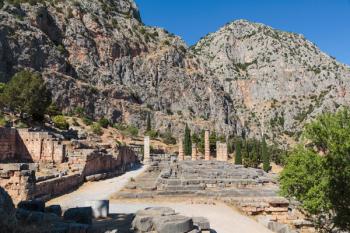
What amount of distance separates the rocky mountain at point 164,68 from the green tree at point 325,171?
25.1 m

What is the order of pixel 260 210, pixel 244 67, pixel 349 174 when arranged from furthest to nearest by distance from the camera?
pixel 244 67 < pixel 260 210 < pixel 349 174

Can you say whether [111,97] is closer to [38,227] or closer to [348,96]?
[38,227]

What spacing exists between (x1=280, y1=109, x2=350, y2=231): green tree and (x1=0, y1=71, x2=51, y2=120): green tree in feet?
96.3

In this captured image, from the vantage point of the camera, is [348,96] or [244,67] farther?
[244,67]

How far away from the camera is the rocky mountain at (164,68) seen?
72.1 metres

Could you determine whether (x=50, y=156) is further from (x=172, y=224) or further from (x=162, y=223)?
(x=172, y=224)

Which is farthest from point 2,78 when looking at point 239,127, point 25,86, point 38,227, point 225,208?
point 239,127

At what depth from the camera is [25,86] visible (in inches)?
1542

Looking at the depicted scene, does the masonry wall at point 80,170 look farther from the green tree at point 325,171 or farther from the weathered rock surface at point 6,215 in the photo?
the green tree at point 325,171

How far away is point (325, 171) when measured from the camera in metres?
13.0

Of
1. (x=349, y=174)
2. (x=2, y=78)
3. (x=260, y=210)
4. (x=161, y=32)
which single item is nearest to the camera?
(x=349, y=174)

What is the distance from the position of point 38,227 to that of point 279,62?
148429 mm

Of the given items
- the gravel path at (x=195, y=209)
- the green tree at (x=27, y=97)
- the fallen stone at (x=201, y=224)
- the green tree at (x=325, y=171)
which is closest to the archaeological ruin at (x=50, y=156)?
the gravel path at (x=195, y=209)

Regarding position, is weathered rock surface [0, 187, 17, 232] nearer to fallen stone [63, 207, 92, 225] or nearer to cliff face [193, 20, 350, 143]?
fallen stone [63, 207, 92, 225]
